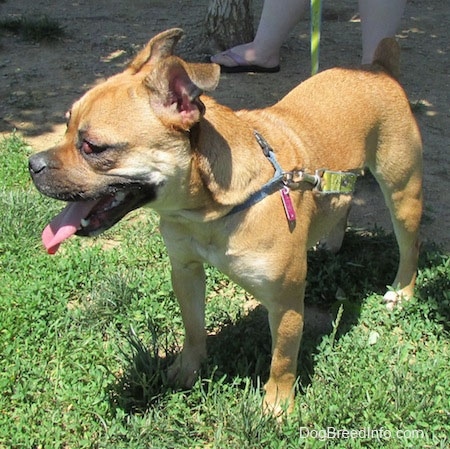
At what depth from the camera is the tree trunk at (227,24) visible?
6668 mm

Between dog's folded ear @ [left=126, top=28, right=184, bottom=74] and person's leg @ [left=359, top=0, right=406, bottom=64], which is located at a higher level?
dog's folded ear @ [left=126, top=28, right=184, bottom=74]

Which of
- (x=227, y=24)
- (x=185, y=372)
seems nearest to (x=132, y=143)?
(x=185, y=372)

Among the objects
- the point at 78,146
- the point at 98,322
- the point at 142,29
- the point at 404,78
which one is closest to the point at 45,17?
the point at 142,29

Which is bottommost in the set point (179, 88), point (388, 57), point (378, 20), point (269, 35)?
point (269, 35)

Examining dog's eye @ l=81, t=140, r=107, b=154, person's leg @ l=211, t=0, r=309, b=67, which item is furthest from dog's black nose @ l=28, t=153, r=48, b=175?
person's leg @ l=211, t=0, r=309, b=67

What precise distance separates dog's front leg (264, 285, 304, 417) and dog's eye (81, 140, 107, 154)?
100 centimetres

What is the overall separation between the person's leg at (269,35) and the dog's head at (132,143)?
128 inches

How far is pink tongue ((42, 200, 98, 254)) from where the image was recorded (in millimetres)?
2518

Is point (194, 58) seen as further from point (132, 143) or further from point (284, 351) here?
point (132, 143)

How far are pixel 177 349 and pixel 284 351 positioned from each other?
705mm

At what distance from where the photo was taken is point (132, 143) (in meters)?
2.35

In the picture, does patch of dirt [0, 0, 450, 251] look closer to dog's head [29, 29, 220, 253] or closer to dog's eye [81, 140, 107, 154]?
dog's head [29, 29, 220, 253]

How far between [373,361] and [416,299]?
65cm

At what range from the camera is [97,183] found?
239 cm
